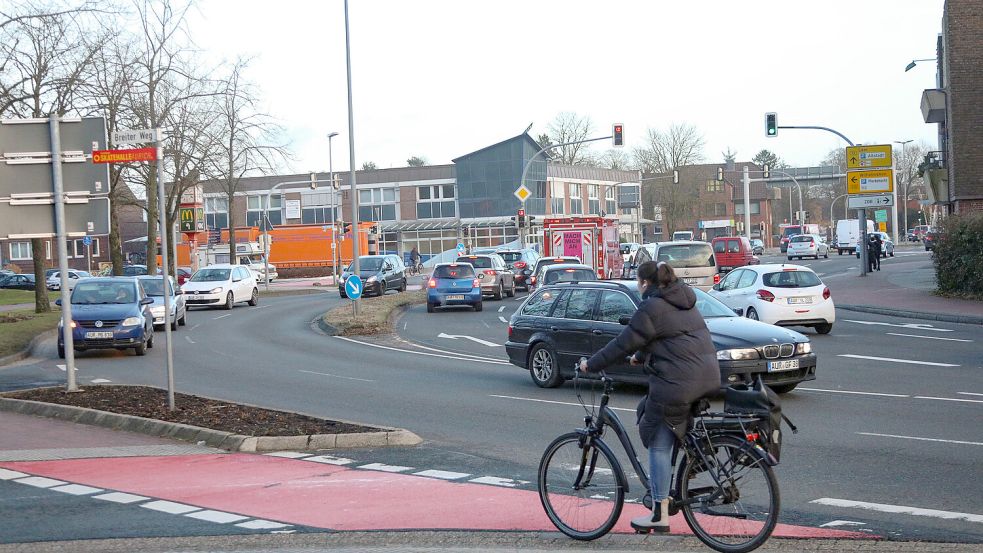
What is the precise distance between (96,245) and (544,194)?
42.4 metres

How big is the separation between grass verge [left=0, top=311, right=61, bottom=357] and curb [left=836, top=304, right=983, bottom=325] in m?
21.4

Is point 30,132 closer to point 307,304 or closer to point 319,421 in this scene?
point 319,421

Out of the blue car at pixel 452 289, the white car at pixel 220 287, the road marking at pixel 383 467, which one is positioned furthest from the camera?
the white car at pixel 220 287

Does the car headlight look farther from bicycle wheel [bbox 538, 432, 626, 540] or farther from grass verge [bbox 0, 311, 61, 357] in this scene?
grass verge [bbox 0, 311, 61, 357]

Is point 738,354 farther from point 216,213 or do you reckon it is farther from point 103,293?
point 216,213

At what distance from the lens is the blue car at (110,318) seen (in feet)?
73.2

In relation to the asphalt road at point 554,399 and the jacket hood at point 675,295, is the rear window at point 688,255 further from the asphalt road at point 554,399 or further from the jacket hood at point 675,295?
the jacket hood at point 675,295

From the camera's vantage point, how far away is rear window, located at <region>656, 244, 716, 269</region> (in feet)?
101

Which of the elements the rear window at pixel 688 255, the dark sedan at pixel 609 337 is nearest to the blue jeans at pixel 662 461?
the dark sedan at pixel 609 337

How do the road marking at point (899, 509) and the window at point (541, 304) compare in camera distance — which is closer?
the road marking at point (899, 509)

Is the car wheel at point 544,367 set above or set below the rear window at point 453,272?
below

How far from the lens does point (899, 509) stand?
24.8 ft

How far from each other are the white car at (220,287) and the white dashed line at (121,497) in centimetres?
2939

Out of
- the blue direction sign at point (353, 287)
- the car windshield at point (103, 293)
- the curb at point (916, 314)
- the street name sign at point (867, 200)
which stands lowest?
the curb at point (916, 314)
